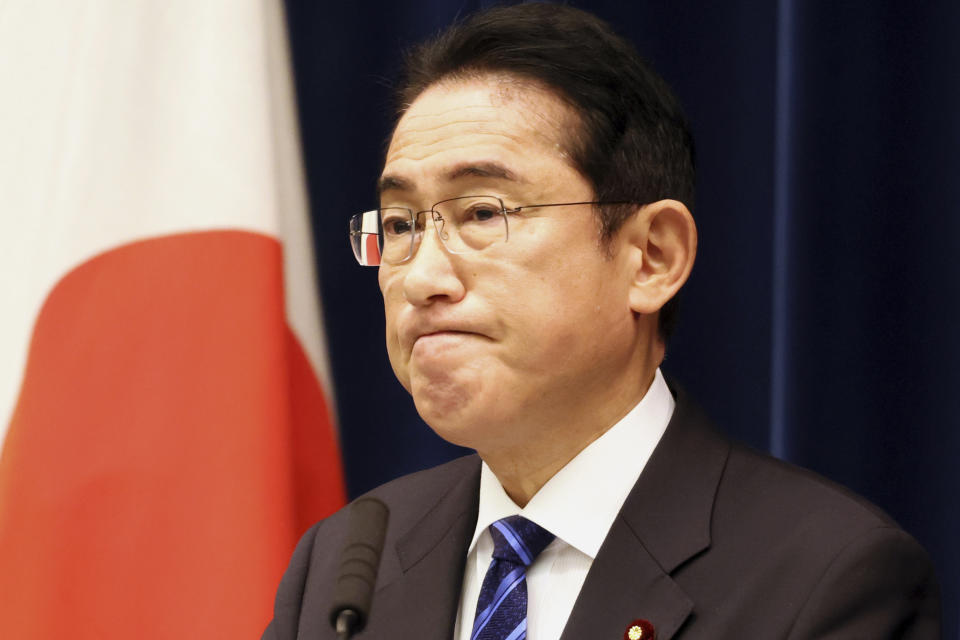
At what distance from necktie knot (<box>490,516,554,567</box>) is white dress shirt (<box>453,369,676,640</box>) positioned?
0.03 feet

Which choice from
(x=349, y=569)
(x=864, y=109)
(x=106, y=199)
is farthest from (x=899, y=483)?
(x=106, y=199)

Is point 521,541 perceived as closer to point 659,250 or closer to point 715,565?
point 715,565

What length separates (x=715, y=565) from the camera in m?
1.43

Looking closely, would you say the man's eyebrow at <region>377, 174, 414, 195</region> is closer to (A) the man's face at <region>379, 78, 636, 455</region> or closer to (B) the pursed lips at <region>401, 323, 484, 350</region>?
(A) the man's face at <region>379, 78, 636, 455</region>

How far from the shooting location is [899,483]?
7.11 feet

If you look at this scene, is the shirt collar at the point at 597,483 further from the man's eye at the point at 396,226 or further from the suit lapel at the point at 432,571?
the man's eye at the point at 396,226

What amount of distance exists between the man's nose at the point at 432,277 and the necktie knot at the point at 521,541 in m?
0.35

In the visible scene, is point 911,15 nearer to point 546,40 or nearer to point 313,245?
point 546,40

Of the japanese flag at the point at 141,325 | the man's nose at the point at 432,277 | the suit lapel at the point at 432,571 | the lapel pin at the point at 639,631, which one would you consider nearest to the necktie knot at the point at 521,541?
the suit lapel at the point at 432,571

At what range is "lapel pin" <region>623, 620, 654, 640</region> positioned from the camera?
1.39 meters

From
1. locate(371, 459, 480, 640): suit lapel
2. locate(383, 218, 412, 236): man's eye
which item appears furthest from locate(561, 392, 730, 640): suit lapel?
locate(383, 218, 412, 236): man's eye

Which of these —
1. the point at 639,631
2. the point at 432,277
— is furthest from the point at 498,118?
the point at 639,631

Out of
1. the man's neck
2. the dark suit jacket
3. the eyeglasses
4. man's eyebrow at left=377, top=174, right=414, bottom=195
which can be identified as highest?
man's eyebrow at left=377, top=174, right=414, bottom=195

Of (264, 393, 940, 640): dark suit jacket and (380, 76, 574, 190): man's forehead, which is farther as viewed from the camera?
(380, 76, 574, 190): man's forehead
